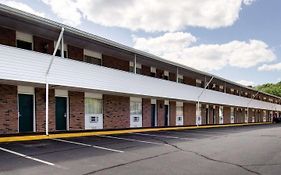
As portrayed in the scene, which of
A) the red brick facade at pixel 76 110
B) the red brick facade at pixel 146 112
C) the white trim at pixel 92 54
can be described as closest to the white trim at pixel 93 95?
the red brick facade at pixel 76 110

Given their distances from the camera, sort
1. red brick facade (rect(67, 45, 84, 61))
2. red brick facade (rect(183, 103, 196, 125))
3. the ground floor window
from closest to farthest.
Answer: red brick facade (rect(67, 45, 84, 61))
the ground floor window
red brick facade (rect(183, 103, 196, 125))

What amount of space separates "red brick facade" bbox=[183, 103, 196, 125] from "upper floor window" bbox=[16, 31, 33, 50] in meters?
18.0

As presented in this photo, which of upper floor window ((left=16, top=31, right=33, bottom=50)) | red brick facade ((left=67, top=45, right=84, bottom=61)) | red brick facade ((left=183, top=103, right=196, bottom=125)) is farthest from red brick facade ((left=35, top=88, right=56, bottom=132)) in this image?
red brick facade ((left=183, top=103, right=196, bottom=125))

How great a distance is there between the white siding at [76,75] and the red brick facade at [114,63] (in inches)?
87.6

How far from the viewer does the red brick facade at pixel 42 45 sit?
616 inches

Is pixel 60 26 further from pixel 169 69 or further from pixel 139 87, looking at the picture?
pixel 169 69

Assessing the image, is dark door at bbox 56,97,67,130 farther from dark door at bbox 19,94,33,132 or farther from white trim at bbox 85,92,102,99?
white trim at bbox 85,92,102,99

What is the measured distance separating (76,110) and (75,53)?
10.9 feet

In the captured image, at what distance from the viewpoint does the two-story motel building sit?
Answer: 12945mm

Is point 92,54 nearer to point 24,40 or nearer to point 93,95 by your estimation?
point 93,95

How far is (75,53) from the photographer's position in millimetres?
17766

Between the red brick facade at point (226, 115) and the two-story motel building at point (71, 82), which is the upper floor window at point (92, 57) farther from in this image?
the red brick facade at point (226, 115)

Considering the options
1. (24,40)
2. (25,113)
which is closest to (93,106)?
(25,113)

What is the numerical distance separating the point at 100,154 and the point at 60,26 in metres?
6.44
